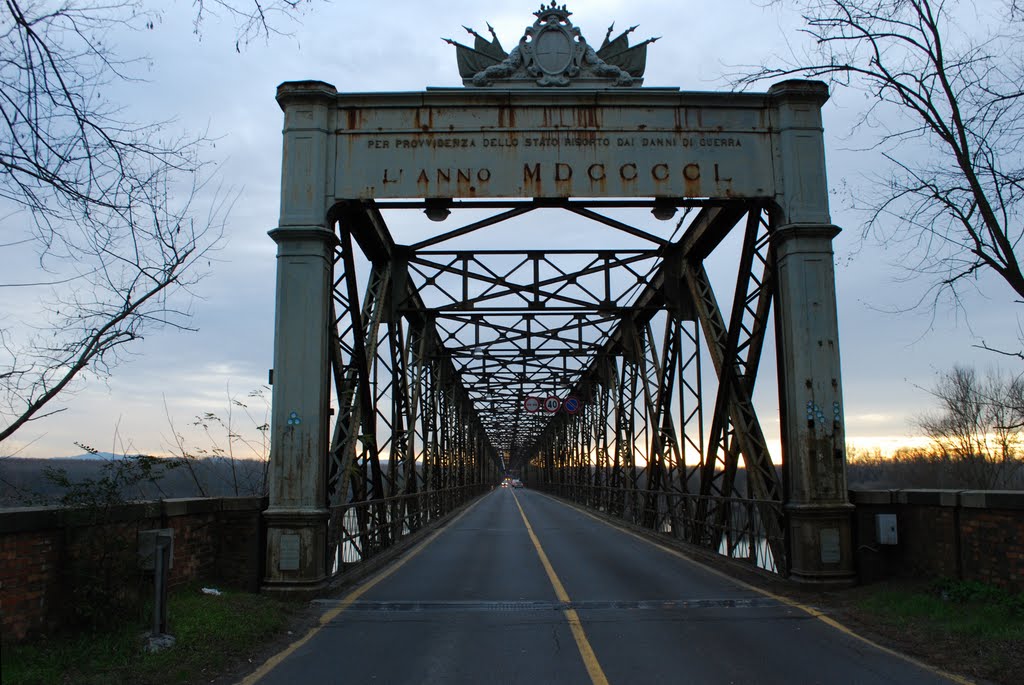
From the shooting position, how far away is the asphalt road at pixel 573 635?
668cm

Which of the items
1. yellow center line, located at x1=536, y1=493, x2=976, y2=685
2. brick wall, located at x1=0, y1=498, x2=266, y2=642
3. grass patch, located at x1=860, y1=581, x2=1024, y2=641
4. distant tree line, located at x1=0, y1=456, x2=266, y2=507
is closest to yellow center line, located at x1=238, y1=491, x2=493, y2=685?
brick wall, located at x1=0, y1=498, x2=266, y2=642

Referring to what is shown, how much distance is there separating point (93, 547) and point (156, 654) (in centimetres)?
118

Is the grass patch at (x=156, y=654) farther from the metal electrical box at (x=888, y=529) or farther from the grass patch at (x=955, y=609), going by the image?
the metal electrical box at (x=888, y=529)

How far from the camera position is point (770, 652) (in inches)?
291

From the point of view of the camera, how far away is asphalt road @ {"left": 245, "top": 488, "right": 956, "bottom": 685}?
668 centimetres

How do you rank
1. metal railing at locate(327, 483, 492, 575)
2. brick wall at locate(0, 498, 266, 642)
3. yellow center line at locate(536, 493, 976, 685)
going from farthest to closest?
metal railing at locate(327, 483, 492, 575) → yellow center line at locate(536, 493, 976, 685) → brick wall at locate(0, 498, 266, 642)

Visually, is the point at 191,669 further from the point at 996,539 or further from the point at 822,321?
the point at 822,321

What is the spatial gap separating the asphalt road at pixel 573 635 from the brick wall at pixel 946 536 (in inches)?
65.2

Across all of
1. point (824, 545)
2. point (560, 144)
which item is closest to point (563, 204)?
point (560, 144)

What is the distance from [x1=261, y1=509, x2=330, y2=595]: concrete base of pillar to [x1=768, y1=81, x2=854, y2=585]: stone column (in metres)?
6.25

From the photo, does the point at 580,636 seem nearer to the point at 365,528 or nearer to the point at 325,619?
the point at 325,619

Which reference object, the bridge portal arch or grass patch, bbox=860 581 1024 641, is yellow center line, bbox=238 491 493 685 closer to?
the bridge portal arch

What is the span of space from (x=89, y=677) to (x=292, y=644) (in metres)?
2.14

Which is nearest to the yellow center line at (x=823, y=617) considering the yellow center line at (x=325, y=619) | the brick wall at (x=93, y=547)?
the yellow center line at (x=325, y=619)
